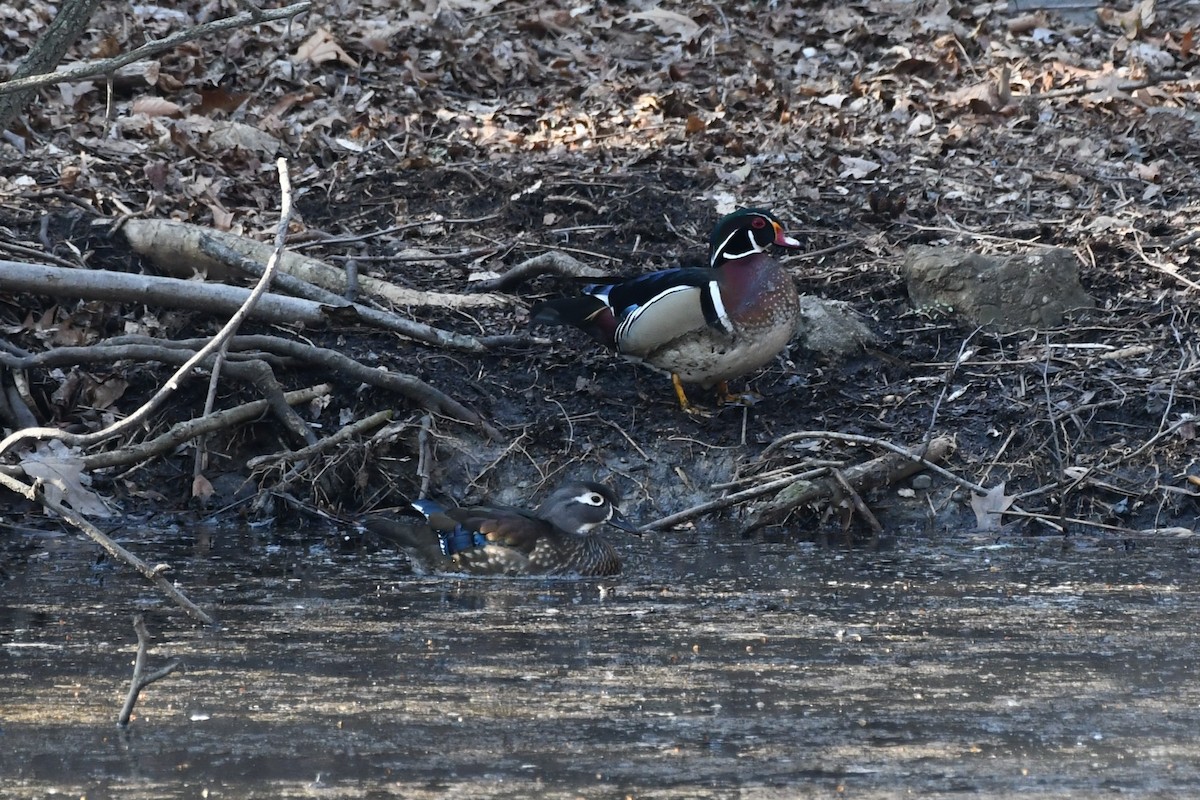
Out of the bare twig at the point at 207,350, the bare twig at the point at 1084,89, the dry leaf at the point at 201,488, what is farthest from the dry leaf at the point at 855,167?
the bare twig at the point at 207,350

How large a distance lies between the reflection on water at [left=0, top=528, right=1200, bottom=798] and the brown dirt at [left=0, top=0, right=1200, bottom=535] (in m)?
1.10

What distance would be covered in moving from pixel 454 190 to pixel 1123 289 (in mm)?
3715

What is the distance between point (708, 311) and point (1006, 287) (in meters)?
1.71

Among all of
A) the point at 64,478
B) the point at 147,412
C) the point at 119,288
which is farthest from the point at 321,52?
the point at 147,412

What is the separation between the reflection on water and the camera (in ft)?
11.5

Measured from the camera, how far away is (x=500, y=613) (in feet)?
17.5

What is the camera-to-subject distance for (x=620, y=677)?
4391mm

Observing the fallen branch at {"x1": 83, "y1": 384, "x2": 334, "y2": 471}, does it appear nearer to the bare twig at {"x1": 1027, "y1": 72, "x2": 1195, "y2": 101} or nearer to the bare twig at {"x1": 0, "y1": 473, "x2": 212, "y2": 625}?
the bare twig at {"x1": 0, "y1": 473, "x2": 212, "y2": 625}

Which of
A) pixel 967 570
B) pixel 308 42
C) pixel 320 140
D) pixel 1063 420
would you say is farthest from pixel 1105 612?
pixel 308 42

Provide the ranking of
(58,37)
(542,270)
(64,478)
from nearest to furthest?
(58,37)
(64,478)
(542,270)

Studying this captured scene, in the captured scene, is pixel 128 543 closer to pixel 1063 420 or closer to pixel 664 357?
pixel 664 357

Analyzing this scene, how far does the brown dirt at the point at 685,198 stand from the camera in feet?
24.3

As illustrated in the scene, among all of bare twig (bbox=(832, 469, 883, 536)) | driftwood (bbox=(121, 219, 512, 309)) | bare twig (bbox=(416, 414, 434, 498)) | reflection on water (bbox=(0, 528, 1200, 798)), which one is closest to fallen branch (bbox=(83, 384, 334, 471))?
reflection on water (bbox=(0, 528, 1200, 798))

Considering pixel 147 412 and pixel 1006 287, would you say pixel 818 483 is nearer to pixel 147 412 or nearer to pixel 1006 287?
pixel 1006 287
